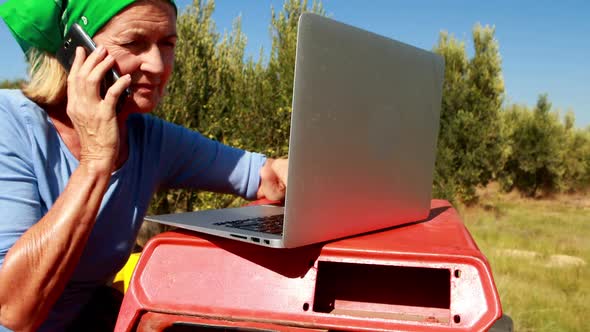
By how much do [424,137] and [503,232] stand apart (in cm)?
730

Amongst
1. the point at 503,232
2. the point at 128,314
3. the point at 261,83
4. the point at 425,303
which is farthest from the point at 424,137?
the point at 503,232

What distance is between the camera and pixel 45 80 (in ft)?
4.40

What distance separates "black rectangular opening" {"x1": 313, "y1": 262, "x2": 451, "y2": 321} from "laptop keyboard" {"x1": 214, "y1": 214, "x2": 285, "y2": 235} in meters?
0.13

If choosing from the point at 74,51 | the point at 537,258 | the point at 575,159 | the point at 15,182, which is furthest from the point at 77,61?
the point at 575,159

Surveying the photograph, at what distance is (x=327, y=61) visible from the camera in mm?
899

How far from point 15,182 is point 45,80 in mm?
322

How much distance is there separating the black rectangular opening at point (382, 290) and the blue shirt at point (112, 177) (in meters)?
0.57

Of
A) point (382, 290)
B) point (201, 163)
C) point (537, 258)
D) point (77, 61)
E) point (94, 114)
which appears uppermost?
point (77, 61)

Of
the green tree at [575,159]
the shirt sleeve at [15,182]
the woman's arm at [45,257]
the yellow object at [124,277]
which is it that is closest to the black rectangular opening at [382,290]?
the woman's arm at [45,257]

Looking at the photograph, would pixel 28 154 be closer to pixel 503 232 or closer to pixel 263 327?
pixel 263 327

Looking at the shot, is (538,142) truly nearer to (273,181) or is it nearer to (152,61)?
(273,181)

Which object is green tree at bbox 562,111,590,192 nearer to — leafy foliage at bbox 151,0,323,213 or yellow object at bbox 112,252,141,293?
leafy foliage at bbox 151,0,323,213

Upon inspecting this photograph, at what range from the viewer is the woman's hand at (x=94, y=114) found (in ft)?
3.72

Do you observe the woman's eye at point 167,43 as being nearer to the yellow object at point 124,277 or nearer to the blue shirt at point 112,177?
the blue shirt at point 112,177
